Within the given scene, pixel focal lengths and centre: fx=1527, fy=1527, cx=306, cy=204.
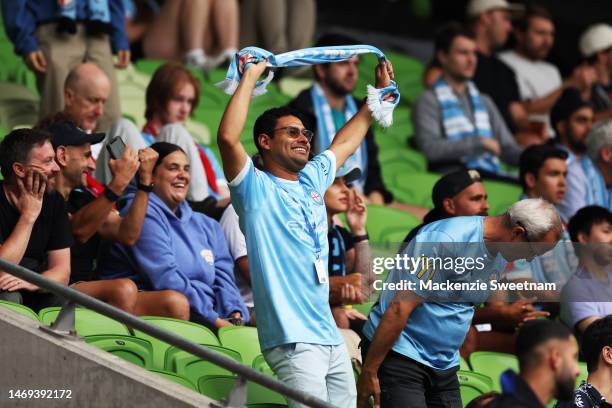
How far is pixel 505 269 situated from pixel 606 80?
6.07 meters

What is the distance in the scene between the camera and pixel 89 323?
6.93 m

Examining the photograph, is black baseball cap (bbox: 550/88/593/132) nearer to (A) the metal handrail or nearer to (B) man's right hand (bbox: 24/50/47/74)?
(B) man's right hand (bbox: 24/50/47/74)

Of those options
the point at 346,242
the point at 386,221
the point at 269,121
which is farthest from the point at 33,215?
the point at 386,221

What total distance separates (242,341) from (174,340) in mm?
1304

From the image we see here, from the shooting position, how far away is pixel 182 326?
701 centimetres

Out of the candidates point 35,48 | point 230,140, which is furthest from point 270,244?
point 35,48

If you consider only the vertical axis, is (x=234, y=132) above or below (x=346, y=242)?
above

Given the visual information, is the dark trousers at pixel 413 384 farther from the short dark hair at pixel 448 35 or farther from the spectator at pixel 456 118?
the short dark hair at pixel 448 35

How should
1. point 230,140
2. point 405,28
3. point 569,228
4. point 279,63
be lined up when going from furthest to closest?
point 405,28 < point 569,228 < point 279,63 < point 230,140

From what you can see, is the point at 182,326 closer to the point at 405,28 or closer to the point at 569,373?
the point at 569,373

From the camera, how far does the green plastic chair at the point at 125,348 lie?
662 cm

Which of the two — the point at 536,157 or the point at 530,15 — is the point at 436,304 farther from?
the point at 530,15

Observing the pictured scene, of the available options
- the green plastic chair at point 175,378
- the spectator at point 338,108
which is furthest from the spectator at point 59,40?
the green plastic chair at point 175,378

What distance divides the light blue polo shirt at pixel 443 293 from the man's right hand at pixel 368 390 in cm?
17
